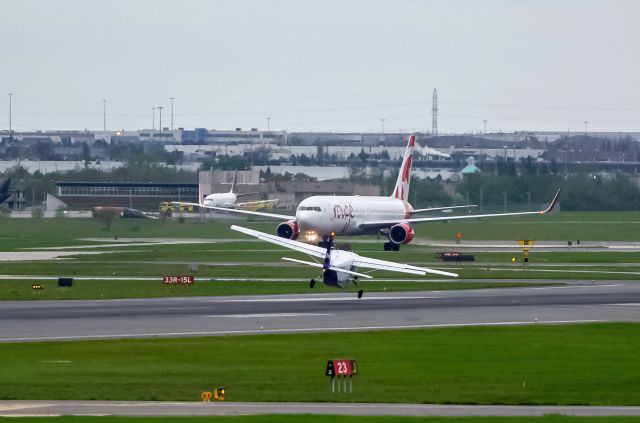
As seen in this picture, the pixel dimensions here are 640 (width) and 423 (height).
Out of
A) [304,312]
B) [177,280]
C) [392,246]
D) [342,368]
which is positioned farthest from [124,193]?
[342,368]

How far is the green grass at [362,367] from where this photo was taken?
34344mm

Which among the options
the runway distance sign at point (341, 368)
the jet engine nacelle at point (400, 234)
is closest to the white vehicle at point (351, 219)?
the jet engine nacelle at point (400, 234)

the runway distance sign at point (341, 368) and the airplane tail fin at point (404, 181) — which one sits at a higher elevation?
the airplane tail fin at point (404, 181)

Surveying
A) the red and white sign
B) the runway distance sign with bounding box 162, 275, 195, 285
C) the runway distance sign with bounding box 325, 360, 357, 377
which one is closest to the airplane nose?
the runway distance sign with bounding box 162, 275, 195, 285

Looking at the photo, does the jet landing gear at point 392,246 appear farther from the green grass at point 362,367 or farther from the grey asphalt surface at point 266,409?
the grey asphalt surface at point 266,409

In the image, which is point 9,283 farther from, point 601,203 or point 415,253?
point 601,203

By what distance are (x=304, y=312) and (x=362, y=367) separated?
670 inches

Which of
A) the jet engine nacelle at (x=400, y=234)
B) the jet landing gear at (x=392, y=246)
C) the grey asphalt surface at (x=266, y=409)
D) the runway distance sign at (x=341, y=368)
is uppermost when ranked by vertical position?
the runway distance sign at (x=341, y=368)

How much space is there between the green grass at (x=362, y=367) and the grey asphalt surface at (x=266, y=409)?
906mm

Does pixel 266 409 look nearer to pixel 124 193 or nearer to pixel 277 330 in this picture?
pixel 277 330

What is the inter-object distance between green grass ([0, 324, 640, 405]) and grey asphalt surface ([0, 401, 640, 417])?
906mm

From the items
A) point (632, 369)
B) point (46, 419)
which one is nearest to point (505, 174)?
point (632, 369)

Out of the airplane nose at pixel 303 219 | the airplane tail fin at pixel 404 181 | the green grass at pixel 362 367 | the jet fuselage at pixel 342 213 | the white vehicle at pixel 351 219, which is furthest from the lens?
the airplane tail fin at pixel 404 181

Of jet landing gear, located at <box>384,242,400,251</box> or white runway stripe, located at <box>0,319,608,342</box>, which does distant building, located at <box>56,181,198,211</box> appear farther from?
white runway stripe, located at <box>0,319,608,342</box>
